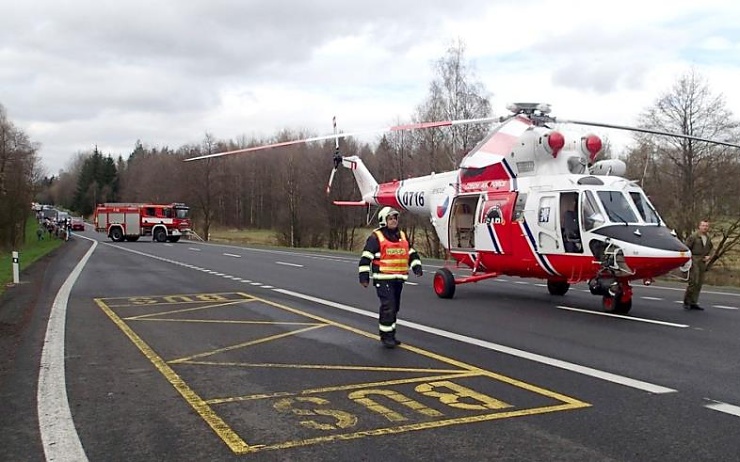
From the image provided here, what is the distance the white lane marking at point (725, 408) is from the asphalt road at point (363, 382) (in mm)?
17

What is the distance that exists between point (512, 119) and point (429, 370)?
8.01 meters

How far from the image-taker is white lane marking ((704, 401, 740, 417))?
5.79m

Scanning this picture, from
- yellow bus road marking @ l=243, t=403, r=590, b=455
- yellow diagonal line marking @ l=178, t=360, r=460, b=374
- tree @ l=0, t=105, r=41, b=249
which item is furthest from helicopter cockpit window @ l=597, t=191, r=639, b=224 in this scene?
tree @ l=0, t=105, r=41, b=249

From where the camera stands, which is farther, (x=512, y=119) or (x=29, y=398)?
(x=512, y=119)

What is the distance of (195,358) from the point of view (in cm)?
808

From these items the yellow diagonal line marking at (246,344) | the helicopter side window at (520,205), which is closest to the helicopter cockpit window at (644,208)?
the helicopter side window at (520,205)

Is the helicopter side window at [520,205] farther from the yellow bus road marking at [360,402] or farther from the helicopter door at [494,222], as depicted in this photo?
the yellow bus road marking at [360,402]

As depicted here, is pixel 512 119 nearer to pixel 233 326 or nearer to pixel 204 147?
pixel 233 326

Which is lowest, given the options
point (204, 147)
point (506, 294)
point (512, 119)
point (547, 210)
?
point (506, 294)

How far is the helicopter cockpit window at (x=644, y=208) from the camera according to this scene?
38.3ft

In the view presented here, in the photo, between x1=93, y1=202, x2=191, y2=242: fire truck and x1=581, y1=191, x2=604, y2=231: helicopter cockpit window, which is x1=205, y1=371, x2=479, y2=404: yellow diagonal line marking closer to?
x1=581, y1=191, x2=604, y2=231: helicopter cockpit window

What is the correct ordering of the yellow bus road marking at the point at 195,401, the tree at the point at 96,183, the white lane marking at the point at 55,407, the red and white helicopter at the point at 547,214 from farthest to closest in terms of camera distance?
the tree at the point at 96,183, the red and white helicopter at the point at 547,214, the yellow bus road marking at the point at 195,401, the white lane marking at the point at 55,407

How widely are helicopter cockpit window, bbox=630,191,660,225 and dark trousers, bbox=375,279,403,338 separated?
5.19m

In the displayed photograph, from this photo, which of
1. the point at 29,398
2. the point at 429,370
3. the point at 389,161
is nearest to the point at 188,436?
the point at 29,398
